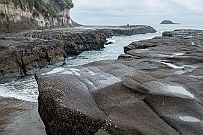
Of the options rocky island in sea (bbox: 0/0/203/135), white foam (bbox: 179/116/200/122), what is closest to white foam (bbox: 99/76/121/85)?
rocky island in sea (bbox: 0/0/203/135)

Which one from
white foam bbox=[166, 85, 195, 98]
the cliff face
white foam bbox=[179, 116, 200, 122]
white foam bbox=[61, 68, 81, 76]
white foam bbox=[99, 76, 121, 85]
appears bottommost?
the cliff face

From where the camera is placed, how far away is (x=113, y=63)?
18625 millimetres

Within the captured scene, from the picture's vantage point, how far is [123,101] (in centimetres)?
1209

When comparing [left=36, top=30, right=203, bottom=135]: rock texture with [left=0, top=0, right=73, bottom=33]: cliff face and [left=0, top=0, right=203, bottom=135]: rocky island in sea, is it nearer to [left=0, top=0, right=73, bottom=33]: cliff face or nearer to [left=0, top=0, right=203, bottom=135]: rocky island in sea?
[left=0, top=0, right=203, bottom=135]: rocky island in sea

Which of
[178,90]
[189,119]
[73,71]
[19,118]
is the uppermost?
[178,90]

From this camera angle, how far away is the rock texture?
10664 millimetres

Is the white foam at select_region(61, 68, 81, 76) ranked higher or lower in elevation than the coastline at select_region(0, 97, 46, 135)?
higher

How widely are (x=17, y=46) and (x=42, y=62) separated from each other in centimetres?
349

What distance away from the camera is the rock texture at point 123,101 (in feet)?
35.0

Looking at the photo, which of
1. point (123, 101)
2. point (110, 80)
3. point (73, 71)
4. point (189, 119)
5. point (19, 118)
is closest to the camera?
point (189, 119)

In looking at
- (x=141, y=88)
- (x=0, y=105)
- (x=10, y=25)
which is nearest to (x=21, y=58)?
(x=0, y=105)

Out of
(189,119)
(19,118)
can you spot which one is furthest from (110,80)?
(19,118)

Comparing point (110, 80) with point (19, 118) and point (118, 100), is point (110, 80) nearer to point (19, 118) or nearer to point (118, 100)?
point (118, 100)

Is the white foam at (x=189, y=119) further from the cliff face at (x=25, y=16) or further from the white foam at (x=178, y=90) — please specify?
the cliff face at (x=25, y=16)
